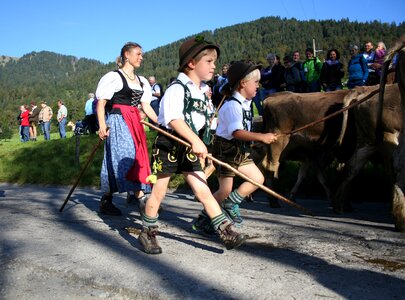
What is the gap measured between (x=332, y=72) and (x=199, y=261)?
725 centimetres

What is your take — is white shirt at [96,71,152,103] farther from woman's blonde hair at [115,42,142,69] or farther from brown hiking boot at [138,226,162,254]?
brown hiking boot at [138,226,162,254]

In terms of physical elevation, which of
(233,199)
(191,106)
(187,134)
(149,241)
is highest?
(191,106)

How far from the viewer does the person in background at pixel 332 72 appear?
9.54 meters

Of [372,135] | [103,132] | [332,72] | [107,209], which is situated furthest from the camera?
[332,72]

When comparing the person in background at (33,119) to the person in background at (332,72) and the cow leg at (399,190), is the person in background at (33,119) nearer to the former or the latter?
the person in background at (332,72)

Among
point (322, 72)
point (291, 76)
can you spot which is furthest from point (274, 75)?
point (322, 72)

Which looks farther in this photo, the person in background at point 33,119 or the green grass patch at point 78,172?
→ the person in background at point 33,119

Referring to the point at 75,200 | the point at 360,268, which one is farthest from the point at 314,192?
the point at 360,268

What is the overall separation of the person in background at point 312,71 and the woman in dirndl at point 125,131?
5.45 meters

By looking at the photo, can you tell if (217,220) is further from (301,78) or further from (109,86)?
(301,78)

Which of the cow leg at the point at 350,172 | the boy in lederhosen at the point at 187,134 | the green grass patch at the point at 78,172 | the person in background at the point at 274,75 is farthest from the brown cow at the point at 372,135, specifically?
the person in background at the point at 274,75

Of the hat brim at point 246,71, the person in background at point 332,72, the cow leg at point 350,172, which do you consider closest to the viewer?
the hat brim at point 246,71

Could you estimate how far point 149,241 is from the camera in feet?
11.8

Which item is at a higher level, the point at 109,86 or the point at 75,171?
the point at 109,86
